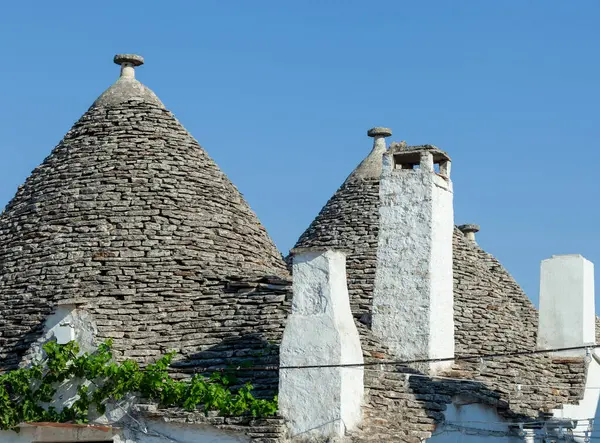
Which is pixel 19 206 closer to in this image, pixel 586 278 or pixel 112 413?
pixel 112 413

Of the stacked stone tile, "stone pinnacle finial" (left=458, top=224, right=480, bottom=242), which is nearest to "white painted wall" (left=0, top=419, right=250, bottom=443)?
the stacked stone tile

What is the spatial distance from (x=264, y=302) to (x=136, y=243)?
207 cm

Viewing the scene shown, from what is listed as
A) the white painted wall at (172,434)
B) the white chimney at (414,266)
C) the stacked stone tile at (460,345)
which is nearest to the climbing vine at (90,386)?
the white painted wall at (172,434)

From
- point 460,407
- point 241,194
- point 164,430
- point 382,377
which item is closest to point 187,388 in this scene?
point 164,430

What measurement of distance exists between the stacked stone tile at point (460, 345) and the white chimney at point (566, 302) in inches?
21.7

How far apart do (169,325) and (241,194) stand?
360cm

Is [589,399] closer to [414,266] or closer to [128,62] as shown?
[414,266]

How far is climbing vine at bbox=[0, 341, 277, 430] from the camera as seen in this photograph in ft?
59.3

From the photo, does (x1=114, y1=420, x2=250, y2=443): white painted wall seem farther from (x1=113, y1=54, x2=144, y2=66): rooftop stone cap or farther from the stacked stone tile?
(x1=113, y1=54, x2=144, y2=66): rooftop stone cap

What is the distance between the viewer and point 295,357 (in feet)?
58.1

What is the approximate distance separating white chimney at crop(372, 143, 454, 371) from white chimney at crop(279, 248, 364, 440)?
2.34 metres

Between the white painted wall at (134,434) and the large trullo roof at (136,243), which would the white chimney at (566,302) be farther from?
the white painted wall at (134,434)

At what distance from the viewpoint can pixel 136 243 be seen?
20.5m

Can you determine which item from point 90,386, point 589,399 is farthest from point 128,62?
point 589,399
